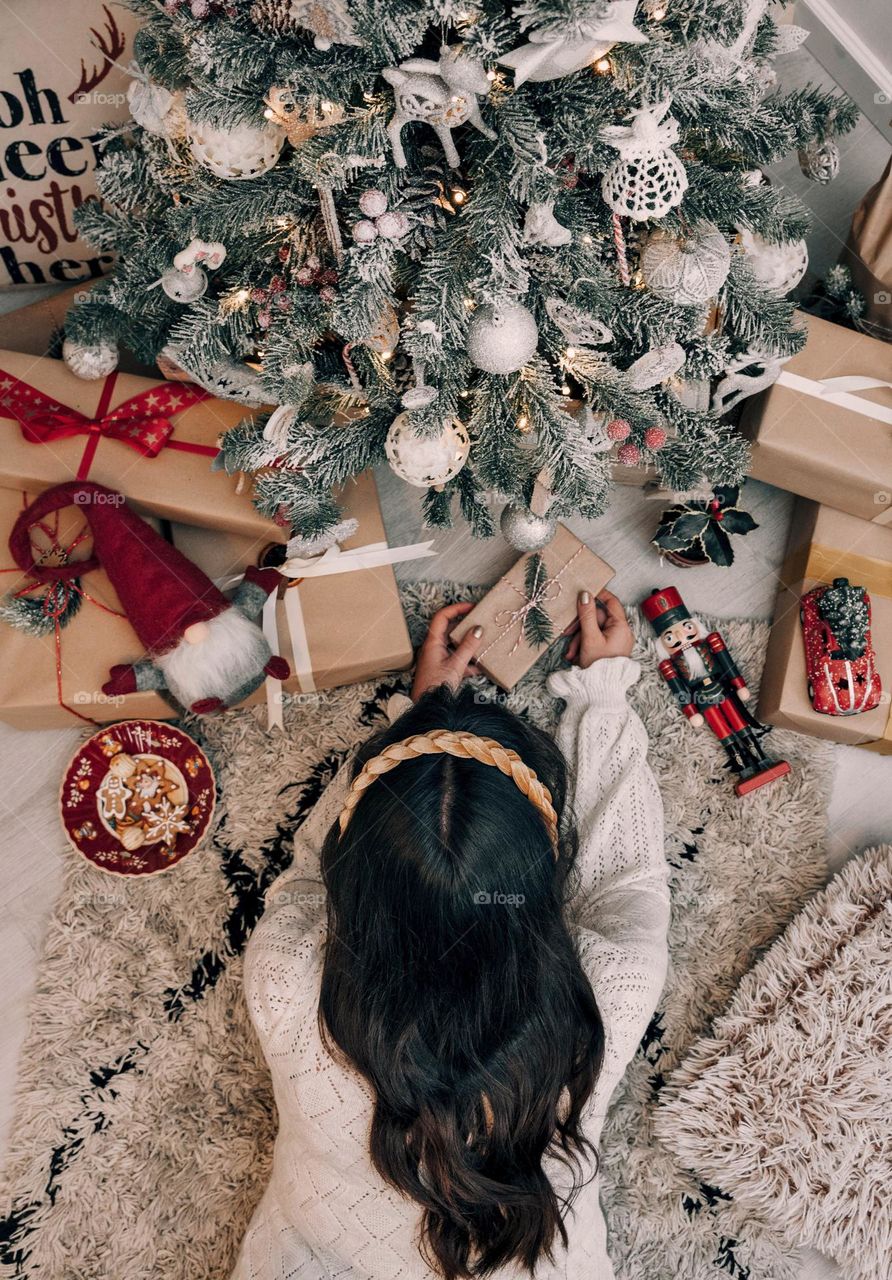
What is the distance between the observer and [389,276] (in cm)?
88

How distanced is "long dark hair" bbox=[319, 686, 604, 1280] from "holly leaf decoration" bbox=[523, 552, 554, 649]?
464 millimetres

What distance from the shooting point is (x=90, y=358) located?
126 centimetres

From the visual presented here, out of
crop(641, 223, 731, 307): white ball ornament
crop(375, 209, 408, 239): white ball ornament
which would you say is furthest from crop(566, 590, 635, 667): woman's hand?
crop(375, 209, 408, 239): white ball ornament

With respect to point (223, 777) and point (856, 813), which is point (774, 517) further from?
point (223, 777)

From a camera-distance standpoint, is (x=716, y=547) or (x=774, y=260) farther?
(x=716, y=547)

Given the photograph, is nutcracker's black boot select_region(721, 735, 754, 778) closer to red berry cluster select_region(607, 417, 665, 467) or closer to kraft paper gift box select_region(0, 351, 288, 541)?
red berry cluster select_region(607, 417, 665, 467)

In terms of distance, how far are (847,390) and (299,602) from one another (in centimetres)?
86

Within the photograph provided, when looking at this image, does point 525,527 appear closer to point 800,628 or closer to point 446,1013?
point 800,628

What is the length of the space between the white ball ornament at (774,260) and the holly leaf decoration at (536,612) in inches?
20.1

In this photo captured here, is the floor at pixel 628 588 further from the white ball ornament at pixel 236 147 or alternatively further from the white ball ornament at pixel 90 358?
the white ball ornament at pixel 236 147

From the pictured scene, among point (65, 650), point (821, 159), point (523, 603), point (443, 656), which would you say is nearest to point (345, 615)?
point (443, 656)

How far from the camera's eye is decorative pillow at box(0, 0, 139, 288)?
119 cm

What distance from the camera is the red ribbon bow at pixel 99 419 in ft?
4.18

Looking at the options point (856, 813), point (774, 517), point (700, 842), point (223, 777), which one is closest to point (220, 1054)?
point (223, 777)
